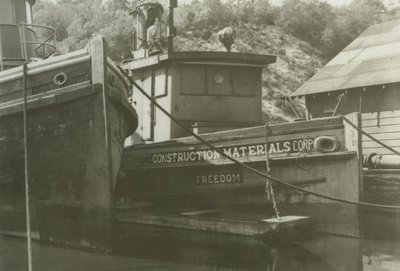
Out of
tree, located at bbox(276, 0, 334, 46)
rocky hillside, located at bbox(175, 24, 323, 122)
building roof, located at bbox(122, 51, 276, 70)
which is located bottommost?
building roof, located at bbox(122, 51, 276, 70)

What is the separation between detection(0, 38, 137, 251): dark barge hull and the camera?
258 inches

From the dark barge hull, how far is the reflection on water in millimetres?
385

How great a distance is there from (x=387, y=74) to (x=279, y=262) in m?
7.52

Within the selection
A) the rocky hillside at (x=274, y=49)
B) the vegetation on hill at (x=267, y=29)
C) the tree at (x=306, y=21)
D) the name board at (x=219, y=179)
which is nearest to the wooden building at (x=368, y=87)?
the name board at (x=219, y=179)

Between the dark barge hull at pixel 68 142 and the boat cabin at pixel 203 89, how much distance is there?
200cm

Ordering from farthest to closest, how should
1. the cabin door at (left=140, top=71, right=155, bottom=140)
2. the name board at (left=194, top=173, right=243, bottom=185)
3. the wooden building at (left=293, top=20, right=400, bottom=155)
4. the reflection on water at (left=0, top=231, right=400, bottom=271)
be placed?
the wooden building at (left=293, top=20, right=400, bottom=155)
the cabin door at (left=140, top=71, right=155, bottom=140)
the name board at (left=194, top=173, right=243, bottom=185)
the reflection on water at (left=0, top=231, right=400, bottom=271)

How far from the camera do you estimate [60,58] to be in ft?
22.0

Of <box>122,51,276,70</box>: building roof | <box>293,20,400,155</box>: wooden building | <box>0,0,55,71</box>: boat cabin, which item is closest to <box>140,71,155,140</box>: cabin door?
<box>122,51,276,70</box>: building roof

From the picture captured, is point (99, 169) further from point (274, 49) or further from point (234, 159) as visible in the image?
point (274, 49)

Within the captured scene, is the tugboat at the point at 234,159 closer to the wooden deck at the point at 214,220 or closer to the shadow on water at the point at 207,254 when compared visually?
the wooden deck at the point at 214,220

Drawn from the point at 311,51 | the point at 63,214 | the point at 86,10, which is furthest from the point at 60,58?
the point at 86,10

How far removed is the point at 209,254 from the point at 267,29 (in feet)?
80.4

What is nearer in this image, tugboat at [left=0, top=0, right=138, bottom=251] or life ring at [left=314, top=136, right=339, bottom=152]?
tugboat at [left=0, top=0, right=138, bottom=251]

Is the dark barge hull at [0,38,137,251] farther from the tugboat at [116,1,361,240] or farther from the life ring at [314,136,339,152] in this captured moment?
the life ring at [314,136,339,152]
